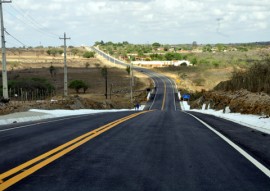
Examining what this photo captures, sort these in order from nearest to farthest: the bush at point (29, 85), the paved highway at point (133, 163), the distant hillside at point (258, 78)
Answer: the paved highway at point (133, 163), the distant hillside at point (258, 78), the bush at point (29, 85)

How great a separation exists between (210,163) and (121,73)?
13532 centimetres

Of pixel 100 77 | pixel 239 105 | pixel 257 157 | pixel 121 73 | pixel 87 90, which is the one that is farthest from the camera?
pixel 121 73

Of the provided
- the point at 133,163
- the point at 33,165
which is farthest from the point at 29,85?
the point at 133,163

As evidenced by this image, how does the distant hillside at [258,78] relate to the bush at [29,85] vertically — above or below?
above

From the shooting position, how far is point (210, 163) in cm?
689

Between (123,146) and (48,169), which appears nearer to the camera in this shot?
(48,169)

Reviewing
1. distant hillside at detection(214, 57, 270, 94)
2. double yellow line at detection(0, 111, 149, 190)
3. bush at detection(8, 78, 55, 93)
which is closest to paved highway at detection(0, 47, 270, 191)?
double yellow line at detection(0, 111, 149, 190)

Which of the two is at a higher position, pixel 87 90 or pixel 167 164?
pixel 167 164

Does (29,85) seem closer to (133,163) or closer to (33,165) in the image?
(33,165)

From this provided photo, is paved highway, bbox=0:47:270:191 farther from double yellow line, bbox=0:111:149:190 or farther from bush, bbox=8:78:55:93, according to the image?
bush, bbox=8:78:55:93

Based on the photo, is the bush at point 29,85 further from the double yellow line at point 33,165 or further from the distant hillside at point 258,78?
the double yellow line at point 33,165

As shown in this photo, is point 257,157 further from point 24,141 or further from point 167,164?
point 24,141

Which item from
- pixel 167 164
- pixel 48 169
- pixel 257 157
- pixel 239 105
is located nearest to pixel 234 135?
pixel 257 157

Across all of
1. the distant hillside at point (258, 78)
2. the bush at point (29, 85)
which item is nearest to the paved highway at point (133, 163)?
the distant hillside at point (258, 78)
